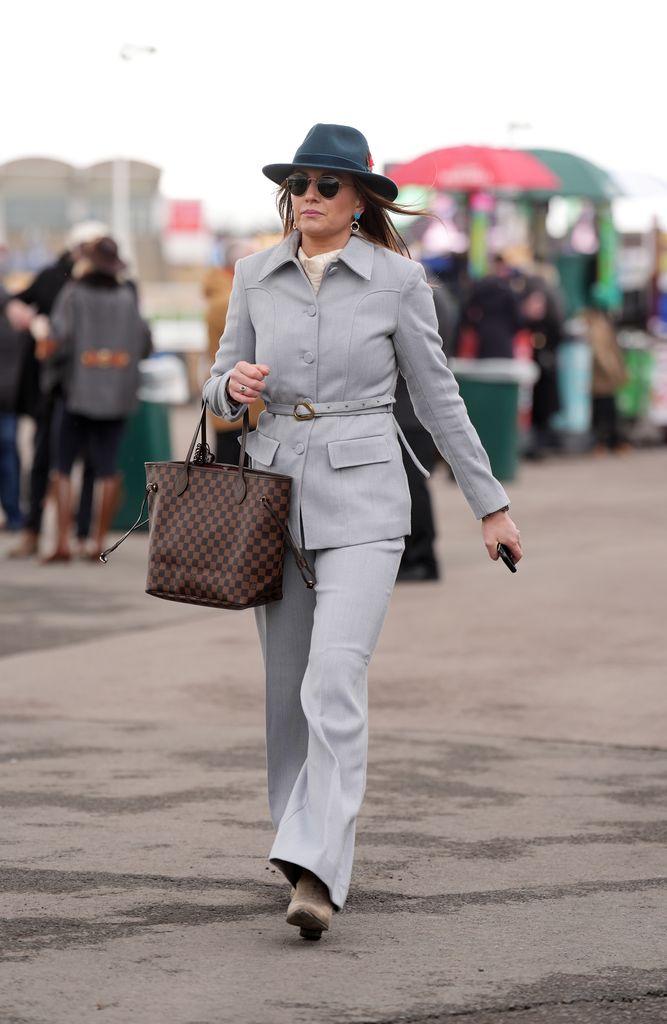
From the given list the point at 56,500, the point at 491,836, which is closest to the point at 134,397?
the point at 56,500

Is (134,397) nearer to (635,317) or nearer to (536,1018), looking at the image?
(536,1018)

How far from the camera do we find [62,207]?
136 feet

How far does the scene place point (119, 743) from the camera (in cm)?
706

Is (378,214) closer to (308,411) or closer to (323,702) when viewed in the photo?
(308,411)

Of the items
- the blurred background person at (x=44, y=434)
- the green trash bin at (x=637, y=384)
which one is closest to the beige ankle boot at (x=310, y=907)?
the blurred background person at (x=44, y=434)

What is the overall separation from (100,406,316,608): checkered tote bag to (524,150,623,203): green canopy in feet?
54.4

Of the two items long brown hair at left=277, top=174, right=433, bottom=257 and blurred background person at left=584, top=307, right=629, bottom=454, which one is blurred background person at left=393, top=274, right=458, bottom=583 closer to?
long brown hair at left=277, top=174, right=433, bottom=257

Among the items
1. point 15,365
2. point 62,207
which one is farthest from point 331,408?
point 62,207

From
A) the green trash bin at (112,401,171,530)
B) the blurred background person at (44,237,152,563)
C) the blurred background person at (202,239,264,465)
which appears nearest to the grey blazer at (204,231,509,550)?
the blurred background person at (202,239,264,465)

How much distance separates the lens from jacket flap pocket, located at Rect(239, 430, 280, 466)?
4820mm

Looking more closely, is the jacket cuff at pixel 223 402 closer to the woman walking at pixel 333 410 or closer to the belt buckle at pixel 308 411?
the woman walking at pixel 333 410

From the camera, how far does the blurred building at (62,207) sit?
39.4 meters

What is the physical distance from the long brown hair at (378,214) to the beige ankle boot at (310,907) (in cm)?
155

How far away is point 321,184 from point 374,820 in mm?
2046
